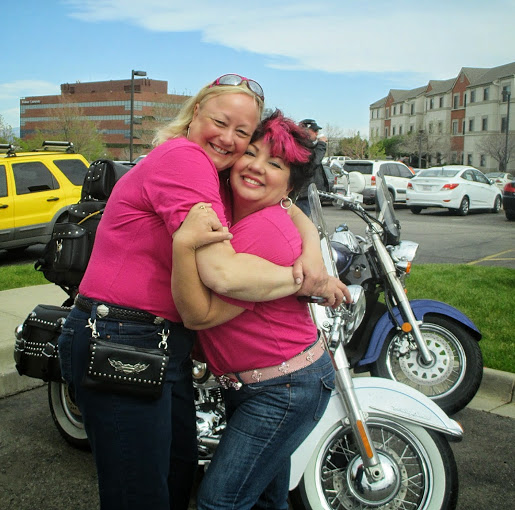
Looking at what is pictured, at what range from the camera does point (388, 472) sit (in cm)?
257

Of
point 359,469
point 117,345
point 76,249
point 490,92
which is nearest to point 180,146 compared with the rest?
point 117,345

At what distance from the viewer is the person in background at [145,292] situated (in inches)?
67.7

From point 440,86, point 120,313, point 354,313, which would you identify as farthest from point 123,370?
point 440,86

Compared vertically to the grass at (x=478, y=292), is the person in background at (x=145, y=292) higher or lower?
higher

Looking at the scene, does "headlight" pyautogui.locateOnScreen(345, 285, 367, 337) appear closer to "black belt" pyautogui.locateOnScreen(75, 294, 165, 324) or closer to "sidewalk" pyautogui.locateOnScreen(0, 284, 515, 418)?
"black belt" pyautogui.locateOnScreen(75, 294, 165, 324)

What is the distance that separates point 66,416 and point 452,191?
1773 centimetres

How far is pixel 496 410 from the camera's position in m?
4.32

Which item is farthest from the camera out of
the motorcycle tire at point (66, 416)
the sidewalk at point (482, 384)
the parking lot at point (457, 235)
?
the parking lot at point (457, 235)

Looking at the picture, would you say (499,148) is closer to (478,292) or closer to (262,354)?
(478,292)

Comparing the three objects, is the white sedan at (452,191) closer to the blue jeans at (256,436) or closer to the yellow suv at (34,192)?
the yellow suv at (34,192)

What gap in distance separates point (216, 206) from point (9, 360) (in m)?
3.73

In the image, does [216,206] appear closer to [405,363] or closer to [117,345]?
[117,345]

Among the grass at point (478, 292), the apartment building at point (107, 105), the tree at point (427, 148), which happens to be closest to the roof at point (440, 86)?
the tree at point (427, 148)

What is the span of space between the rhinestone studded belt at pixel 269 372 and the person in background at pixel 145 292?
170 mm
